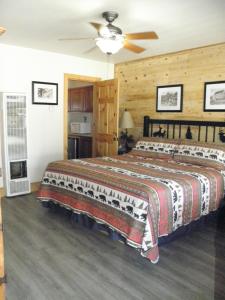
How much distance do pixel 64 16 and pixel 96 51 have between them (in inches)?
67.6

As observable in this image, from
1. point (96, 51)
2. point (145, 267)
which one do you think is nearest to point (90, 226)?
point (145, 267)

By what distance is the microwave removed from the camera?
6.93 m

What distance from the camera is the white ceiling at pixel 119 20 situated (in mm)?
2742

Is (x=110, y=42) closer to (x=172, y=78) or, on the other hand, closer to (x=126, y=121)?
(x=172, y=78)

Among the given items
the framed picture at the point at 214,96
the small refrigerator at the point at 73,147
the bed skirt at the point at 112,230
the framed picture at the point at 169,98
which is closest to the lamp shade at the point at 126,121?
the framed picture at the point at 169,98

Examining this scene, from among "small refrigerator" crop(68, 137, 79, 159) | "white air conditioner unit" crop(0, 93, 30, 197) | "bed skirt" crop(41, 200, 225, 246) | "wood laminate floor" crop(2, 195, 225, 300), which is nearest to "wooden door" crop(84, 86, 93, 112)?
"small refrigerator" crop(68, 137, 79, 159)

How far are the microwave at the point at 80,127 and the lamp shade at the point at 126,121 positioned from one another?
68.3 inches

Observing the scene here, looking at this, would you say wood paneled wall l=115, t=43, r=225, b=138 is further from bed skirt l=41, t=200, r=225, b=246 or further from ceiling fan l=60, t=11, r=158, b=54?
ceiling fan l=60, t=11, r=158, b=54

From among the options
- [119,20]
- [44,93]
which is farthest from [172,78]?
[44,93]

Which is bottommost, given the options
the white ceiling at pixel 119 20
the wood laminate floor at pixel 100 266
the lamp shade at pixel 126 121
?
the wood laminate floor at pixel 100 266

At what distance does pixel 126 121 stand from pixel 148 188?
289 centimetres

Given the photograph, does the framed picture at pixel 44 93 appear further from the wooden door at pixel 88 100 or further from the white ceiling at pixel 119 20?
the wooden door at pixel 88 100

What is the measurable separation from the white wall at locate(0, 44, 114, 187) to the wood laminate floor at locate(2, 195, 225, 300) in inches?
70.5

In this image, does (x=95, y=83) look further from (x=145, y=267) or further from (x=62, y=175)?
(x=145, y=267)
